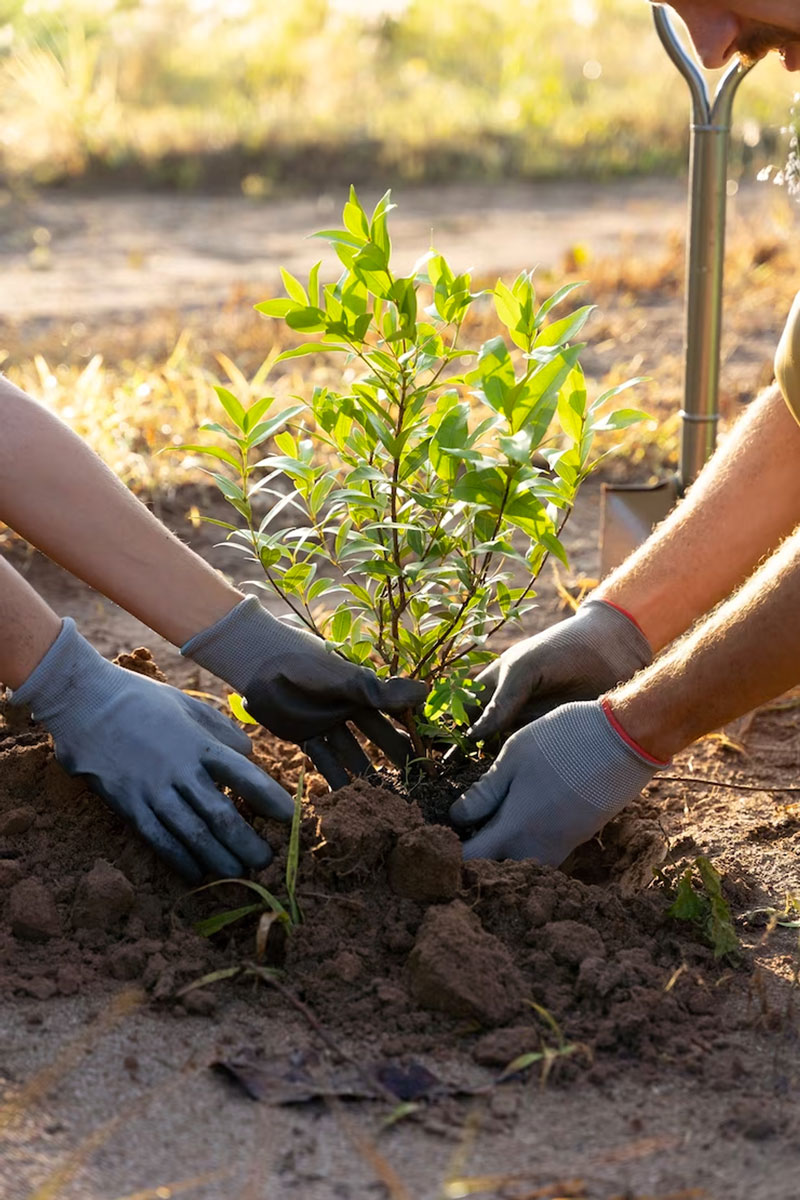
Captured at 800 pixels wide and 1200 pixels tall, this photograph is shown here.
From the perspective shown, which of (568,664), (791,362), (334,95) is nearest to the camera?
(791,362)

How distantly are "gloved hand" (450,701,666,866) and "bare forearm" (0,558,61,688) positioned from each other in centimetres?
73

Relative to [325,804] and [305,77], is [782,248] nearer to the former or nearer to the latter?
[325,804]

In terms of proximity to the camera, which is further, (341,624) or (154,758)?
(341,624)

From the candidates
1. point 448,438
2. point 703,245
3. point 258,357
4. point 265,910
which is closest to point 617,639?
point 448,438

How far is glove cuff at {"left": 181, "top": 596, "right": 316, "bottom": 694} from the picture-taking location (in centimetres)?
221

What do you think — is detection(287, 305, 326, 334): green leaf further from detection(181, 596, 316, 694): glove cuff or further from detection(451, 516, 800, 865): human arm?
detection(451, 516, 800, 865): human arm


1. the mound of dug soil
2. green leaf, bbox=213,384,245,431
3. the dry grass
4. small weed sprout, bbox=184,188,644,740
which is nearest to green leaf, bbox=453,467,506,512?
small weed sprout, bbox=184,188,644,740

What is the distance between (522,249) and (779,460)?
17.6ft

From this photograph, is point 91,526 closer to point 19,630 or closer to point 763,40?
point 19,630

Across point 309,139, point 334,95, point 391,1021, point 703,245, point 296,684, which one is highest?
point 334,95

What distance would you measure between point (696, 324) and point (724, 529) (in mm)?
882

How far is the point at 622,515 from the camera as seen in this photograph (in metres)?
3.07

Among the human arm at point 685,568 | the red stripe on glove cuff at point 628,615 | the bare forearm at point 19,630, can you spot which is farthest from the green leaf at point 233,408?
the red stripe on glove cuff at point 628,615

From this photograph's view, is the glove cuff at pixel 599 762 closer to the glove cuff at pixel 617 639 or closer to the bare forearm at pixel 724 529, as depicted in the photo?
the glove cuff at pixel 617 639
